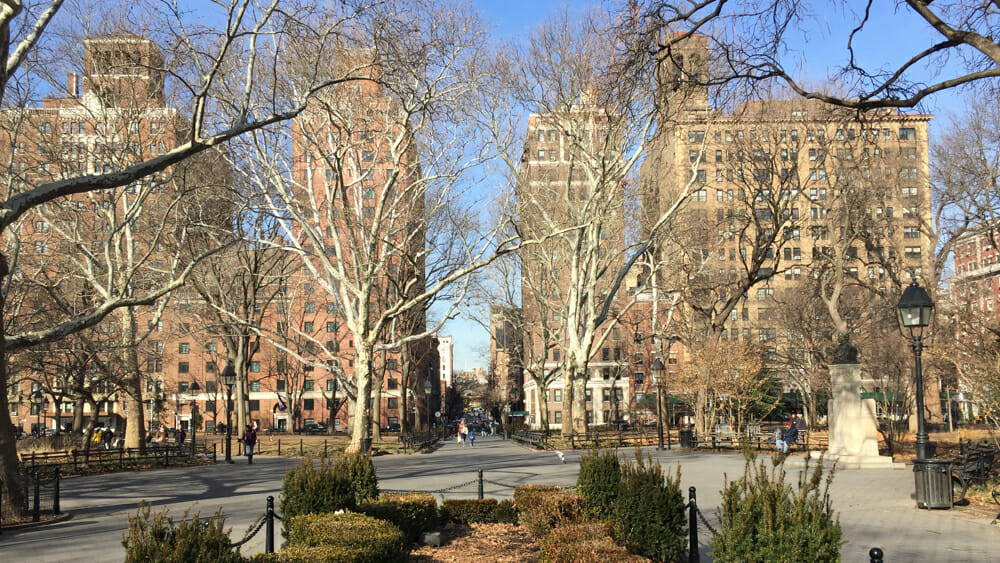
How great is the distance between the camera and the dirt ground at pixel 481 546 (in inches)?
418

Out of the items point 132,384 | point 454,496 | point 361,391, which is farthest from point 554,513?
point 132,384

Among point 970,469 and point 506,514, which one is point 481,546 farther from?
point 970,469

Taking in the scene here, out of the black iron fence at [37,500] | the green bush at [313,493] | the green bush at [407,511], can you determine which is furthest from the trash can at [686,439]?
the green bush at [313,493]

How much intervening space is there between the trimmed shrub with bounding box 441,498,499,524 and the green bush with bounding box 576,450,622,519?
106 inches

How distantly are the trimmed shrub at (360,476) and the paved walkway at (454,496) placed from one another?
2.01 meters

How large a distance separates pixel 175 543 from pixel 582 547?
11.6ft

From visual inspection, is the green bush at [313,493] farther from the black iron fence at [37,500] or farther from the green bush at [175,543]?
the black iron fence at [37,500]

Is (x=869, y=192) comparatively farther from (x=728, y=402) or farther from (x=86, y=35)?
(x=86, y=35)

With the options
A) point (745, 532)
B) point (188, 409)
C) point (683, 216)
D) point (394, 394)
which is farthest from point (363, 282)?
point (188, 409)

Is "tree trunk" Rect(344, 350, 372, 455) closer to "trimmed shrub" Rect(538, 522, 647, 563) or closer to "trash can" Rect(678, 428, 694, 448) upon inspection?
"trash can" Rect(678, 428, 694, 448)

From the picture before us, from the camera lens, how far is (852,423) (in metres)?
22.1

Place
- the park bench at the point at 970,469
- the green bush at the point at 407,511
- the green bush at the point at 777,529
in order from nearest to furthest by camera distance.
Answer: the green bush at the point at 777,529, the green bush at the point at 407,511, the park bench at the point at 970,469

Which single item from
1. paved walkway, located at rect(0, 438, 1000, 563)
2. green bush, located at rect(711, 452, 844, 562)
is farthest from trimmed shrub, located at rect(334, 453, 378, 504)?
green bush, located at rect(711, 452, 844, 562)

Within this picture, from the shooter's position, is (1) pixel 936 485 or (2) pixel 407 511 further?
(1) pixel 936 485
